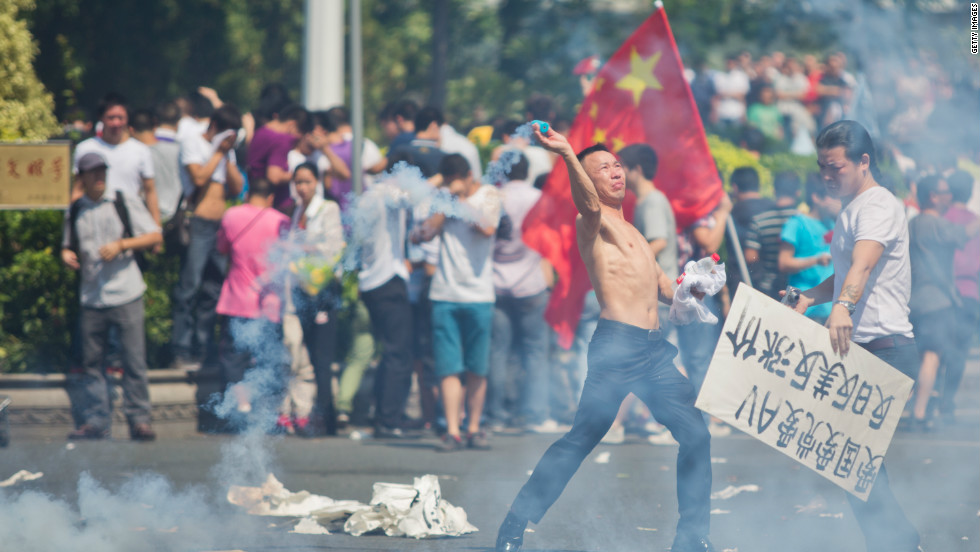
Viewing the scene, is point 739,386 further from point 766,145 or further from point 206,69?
point 206,69

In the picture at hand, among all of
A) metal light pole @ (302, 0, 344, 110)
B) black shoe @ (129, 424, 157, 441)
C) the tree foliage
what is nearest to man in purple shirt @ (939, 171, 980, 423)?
metal light pole @ (302, 0, 344, 110)

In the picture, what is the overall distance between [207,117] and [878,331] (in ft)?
23.2

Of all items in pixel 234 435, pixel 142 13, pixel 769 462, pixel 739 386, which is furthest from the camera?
pixel 142 13

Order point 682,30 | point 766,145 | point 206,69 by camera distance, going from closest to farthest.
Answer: point 766,145
point 682,30
point 206,69

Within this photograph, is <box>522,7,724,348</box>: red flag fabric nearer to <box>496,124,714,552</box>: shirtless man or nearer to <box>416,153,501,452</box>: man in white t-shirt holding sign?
<box>416,153,501,452</box>: man in white t-shirt holding sign

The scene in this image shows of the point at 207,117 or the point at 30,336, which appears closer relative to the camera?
the point at 30,336

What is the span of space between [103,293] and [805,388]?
5.30 meters

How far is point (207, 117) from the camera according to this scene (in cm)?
1057

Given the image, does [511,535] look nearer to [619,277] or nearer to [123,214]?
[619,277]

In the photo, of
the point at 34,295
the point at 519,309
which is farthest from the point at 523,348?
the point at 34,295

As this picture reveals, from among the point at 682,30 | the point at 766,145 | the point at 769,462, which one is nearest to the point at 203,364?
the point at 769,462

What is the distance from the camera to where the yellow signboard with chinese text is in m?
8.56

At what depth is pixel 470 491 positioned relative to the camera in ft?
22.6

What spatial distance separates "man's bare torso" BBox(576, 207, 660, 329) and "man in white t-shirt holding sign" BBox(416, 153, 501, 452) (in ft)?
9.66
